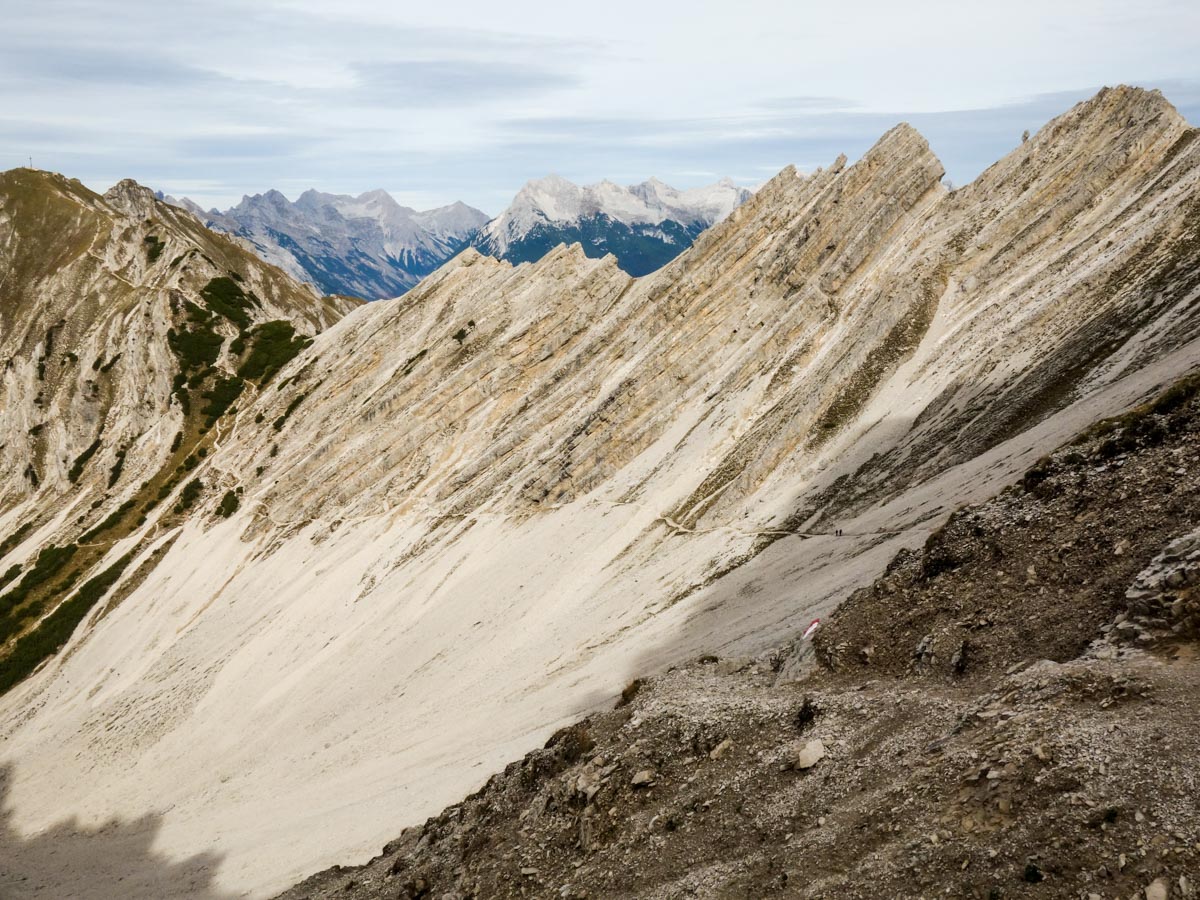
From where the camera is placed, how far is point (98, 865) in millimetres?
57312

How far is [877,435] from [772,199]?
5175cm

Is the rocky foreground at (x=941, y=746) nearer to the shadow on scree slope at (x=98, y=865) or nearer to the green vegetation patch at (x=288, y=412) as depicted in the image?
the shadow on scree slope at (x=98, y=865)

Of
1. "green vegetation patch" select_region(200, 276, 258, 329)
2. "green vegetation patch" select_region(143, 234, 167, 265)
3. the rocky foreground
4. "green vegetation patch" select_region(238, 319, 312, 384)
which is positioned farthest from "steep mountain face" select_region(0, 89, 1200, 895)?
"green vegetation patch" select_region(143, 234, 167, 265)

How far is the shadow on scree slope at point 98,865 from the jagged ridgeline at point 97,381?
97.1 feet

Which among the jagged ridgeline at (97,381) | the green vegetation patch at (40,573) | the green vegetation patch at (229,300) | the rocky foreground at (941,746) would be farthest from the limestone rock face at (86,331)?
the rocky foreground at (941,746)

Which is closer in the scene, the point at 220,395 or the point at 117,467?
the point at 117,467

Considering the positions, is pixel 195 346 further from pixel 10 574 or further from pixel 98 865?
pixel 98 865

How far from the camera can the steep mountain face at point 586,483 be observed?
52.7 meters

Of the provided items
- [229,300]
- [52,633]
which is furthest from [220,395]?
[52,633]

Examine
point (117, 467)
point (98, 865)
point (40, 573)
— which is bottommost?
point (98, 865)

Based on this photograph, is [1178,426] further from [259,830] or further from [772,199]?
[772,199]

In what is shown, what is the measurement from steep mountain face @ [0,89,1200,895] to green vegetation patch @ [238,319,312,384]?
2081 centimetres

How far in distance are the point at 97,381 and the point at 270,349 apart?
94.2 ft

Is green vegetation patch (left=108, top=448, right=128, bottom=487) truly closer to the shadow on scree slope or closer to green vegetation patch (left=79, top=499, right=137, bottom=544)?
green vegetation patch (left=79, top=499, right=137, bottom=544)
